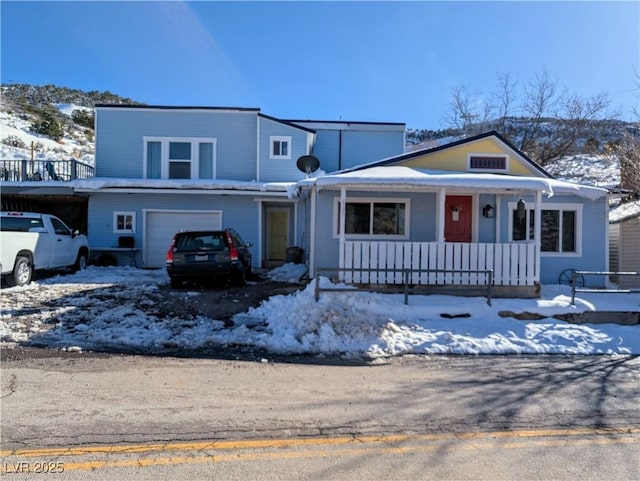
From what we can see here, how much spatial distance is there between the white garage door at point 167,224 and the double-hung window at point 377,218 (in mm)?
6516

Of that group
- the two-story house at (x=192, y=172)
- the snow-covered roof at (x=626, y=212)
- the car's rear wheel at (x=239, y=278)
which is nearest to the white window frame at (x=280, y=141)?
the two-story house at (x=192, y=172)

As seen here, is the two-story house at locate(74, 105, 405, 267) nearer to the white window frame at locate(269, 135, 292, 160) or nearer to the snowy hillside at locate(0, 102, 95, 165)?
the white window frame at locate(269, 135, 292, 160)

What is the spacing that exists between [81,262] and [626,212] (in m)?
19.2

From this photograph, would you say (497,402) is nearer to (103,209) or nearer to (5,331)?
(5,331)

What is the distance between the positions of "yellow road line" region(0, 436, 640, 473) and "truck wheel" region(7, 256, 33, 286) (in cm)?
935

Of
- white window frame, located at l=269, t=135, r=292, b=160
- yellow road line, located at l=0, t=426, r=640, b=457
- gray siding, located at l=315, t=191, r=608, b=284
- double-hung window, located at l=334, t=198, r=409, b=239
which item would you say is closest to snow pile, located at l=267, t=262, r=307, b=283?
gray siding, located at l=315, t=191, r=608, b=284

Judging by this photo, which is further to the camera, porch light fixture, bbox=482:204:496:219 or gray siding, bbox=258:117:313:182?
gray siding, bbox=258:117:313:182

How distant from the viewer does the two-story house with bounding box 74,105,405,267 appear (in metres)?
17.2

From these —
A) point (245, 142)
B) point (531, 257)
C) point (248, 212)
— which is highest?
point (245, 142)

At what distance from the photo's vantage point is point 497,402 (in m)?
4.93

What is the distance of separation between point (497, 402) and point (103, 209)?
16.3 m

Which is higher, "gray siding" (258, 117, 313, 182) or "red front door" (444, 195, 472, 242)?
"gray siding" (258, 117, 313, 182)

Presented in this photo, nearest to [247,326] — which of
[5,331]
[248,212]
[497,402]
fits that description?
[5,331]

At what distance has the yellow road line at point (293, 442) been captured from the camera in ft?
11.9
